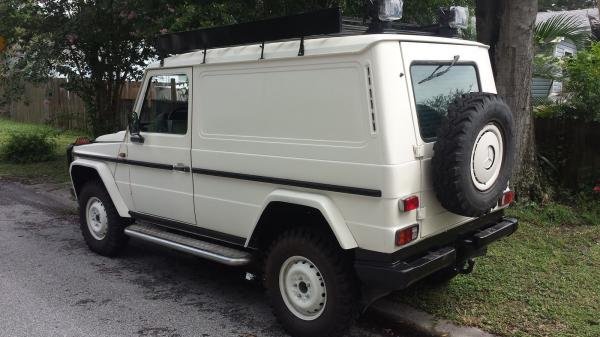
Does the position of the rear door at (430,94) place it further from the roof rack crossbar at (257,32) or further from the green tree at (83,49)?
the green tree at (83,49)

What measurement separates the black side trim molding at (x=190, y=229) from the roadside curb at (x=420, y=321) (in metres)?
1.22

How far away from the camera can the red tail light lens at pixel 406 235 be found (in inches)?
136

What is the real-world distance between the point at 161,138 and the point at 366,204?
2.24 meters

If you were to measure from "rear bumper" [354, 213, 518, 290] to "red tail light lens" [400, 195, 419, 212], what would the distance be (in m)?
0.29

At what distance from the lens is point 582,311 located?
13.6 ft

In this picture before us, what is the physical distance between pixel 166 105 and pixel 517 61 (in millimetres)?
4001

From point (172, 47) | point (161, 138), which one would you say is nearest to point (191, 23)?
point (172, 47)

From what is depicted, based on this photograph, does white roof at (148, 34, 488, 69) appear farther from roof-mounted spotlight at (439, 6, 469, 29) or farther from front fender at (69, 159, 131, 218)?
front fender at (69, 159, 131, 218)

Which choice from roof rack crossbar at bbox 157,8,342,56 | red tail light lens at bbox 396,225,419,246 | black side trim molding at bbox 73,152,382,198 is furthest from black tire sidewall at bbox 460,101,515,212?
roof rack crossbar at bbox 157,8,342,56

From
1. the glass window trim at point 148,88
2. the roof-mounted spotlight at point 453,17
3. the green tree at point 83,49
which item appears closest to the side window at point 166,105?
the glass window trim at point 148,88

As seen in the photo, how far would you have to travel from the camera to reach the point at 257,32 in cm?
414

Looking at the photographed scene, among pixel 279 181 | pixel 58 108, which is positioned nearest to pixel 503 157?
pixel 279 181

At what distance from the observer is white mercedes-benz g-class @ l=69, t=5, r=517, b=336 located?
349 centimetres

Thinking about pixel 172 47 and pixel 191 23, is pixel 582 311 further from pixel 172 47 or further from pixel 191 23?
pixel 191 23
